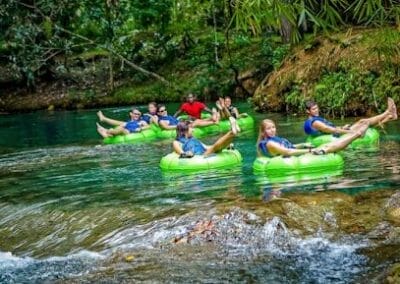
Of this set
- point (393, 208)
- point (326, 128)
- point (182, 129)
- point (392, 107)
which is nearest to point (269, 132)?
point (182, 129)

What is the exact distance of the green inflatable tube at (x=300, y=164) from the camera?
29.6ft

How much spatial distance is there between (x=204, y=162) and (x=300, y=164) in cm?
155

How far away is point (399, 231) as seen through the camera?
6020 mm

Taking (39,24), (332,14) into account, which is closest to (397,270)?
(332,14)

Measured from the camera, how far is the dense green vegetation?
24.5 m

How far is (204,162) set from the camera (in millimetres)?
9797

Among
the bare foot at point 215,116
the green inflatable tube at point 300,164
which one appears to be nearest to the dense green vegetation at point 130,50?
the bare foot at point 215,116

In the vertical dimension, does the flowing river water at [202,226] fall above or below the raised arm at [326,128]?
below

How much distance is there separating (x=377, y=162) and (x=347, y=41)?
22.8ft

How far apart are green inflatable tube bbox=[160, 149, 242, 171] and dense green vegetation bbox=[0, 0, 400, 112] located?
1331 cm

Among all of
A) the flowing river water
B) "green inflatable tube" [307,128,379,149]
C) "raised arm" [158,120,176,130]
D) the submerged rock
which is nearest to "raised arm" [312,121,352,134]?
"green inflatable tube" [307,128,379,149]

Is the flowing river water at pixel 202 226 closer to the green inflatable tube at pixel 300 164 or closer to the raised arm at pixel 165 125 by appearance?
the green inflatable tube at pixel 300 164

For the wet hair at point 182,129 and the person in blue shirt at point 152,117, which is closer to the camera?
the wet hair at point 182,129

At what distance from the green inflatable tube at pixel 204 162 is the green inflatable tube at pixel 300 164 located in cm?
84
